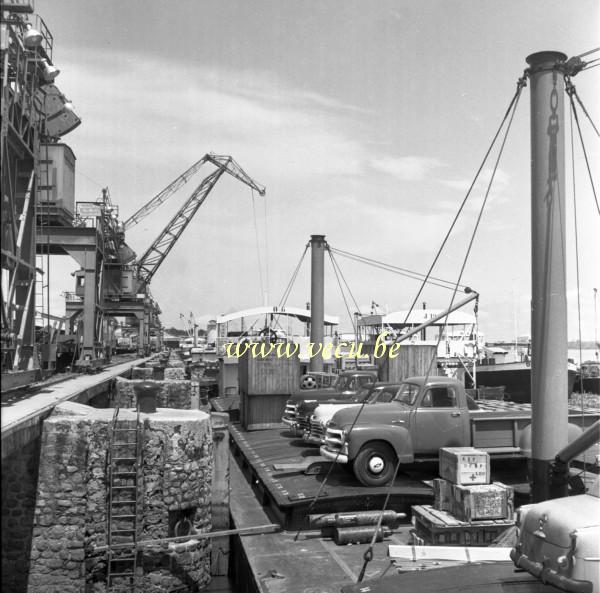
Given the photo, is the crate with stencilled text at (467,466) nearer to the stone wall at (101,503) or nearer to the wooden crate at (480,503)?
the wooden crate at (480,503)

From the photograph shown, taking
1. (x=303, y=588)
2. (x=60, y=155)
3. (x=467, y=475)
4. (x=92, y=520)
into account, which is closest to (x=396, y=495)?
(x=467, y=475)

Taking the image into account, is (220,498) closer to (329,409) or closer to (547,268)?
(329,409)

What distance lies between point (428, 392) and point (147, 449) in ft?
18.9

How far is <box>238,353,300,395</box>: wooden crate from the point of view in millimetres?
20422

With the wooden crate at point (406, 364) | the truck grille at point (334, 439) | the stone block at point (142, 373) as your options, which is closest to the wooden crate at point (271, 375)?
the wooden crate at point (406, 364)

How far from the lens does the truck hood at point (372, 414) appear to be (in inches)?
476

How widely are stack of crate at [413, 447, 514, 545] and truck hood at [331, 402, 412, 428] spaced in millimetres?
2621

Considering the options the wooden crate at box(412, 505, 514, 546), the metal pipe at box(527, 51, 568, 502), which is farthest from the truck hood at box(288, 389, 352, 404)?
the metal pipe at box(527, 51, 568, 502)

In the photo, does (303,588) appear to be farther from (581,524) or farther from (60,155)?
(60,155)

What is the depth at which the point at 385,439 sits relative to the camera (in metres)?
11.7

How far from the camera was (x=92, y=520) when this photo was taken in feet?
30.1

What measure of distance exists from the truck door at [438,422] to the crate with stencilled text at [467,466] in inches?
113

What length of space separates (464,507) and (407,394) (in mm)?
4152

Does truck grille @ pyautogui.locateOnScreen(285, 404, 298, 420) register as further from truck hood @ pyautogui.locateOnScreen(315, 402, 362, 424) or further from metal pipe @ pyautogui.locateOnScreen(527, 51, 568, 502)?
metal pipe @ pyautogui.locateOnScreen(527, 51, 568, 502)
